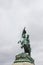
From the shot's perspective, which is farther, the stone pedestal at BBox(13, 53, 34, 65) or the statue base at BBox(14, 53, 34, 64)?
the statue base at BBox(14, 53, 34, 64)

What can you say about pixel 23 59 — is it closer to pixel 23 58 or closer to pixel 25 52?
pixel 23 58

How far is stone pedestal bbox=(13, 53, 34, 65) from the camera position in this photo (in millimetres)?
33997

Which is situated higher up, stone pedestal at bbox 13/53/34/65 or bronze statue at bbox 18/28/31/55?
bronze statue at bbox 18/28/31/55

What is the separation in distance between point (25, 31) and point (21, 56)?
3695 mm

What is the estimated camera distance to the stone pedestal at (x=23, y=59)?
33997 mm

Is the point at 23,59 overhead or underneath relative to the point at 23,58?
underneath

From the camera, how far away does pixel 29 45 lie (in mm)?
35906

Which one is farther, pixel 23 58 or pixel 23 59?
pixel 23 58

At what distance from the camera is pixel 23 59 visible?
113ft

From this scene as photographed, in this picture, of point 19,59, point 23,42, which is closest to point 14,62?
point 19,59

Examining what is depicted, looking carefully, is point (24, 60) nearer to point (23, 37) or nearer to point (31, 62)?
point (31, 62)

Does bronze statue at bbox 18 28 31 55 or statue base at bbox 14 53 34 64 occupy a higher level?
bronze statue at bbox 18 28 31 55

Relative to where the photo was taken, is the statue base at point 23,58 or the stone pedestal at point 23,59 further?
the statue base at point 23,58

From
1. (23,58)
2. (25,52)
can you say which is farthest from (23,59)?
(25,52)
